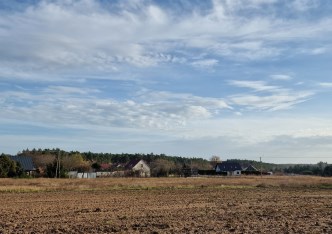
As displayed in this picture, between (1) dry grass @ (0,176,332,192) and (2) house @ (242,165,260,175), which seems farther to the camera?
(2) house @ (242,165,260,175)

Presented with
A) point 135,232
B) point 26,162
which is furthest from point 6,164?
point 135,232

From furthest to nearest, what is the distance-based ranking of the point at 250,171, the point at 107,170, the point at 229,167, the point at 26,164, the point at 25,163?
the point at 250,171 → the point at 229,167 → the point at 107,170 → the point at 25,163 → the point at 26,164

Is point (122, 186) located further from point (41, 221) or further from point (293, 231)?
point (293, 231)

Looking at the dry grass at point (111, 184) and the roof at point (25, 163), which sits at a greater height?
the roof at point (25, 163)

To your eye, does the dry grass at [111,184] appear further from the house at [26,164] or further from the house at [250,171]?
the house at [250,171]

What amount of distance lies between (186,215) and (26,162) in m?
85.6

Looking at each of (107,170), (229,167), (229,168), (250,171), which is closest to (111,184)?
(107,170)

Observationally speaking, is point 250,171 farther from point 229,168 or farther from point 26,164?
point 26,164

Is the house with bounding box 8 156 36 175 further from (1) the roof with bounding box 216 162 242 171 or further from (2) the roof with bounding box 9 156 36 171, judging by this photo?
(1) the roof with bounding box 216 162 242 171

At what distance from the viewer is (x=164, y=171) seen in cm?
11775

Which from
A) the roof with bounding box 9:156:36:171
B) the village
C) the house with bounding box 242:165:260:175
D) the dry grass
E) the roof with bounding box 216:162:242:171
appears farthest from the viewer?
the house with bounding box 242:165:260:175

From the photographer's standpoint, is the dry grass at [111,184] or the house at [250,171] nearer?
the dry grass at [111,184]

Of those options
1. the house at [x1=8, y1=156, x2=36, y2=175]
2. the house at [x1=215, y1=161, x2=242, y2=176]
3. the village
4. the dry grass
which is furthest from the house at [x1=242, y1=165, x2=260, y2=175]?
the dry grass

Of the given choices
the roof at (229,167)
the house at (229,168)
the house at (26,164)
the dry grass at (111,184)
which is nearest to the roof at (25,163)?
the house at (26,164)
